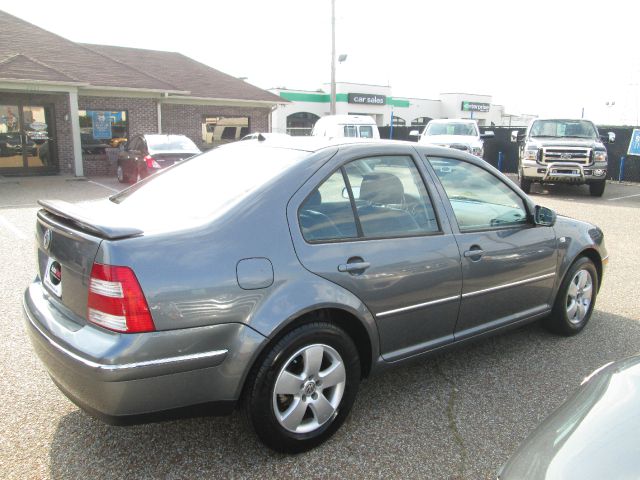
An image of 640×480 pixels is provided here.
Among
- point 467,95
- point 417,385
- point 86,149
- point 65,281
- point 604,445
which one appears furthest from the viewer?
point 467,95

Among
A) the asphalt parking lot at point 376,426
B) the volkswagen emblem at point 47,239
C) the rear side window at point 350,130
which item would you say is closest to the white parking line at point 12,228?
the asphalt parking lot at point 376,426

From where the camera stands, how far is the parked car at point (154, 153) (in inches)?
493

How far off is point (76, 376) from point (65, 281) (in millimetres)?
493

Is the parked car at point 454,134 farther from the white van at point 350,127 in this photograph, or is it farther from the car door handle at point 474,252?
the car door handle at point 474,252

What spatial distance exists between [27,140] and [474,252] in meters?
17.2

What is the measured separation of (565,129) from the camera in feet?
48.6

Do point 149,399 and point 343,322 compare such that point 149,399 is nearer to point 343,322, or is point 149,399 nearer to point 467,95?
point 343,322

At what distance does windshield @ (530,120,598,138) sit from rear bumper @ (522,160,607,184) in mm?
1225

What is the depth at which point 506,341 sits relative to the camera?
173 inches

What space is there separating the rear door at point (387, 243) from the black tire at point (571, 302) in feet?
4.56

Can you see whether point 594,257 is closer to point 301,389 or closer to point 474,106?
point 301,389

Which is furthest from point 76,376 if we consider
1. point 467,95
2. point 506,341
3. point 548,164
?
point 467,95

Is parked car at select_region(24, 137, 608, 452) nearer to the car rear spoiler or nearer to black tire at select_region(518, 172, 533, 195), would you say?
the car rear spoiler

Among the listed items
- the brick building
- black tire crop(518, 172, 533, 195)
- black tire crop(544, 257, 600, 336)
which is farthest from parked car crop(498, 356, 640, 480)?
the brick building
